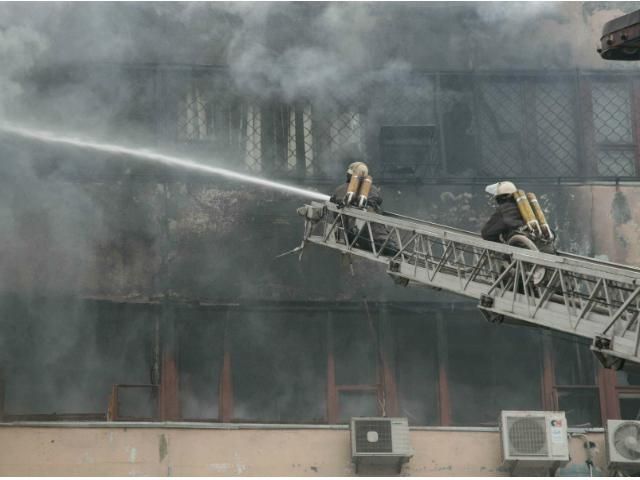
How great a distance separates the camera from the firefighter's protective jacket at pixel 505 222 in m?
17.2

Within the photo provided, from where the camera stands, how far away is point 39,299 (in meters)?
22.1

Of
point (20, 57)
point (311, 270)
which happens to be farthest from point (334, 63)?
point (20, 57)

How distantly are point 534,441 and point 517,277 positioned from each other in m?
4.26

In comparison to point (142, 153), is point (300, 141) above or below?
above

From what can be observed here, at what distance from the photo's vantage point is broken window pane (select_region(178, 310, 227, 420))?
71.9 feet

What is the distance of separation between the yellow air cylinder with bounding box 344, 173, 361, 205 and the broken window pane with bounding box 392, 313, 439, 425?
4.22 metres

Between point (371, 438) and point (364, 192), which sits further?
point (371, 438)

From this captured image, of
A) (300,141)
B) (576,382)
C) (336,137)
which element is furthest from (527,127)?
(576,382)

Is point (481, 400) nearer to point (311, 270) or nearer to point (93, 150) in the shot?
point (311, 270)

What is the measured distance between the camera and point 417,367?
73.7 feet

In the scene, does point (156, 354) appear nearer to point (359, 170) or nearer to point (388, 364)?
point (388, 364)

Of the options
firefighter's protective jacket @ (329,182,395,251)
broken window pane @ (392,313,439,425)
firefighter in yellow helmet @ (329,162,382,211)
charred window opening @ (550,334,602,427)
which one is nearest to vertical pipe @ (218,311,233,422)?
broken window pane @ (392,313,439,425)

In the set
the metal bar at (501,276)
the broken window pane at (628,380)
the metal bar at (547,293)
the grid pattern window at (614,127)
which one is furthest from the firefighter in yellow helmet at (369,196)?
the grid pattern window at (614,127)

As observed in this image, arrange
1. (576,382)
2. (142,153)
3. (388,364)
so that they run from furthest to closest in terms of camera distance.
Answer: (142,153) → (576,382) → (388,364)
